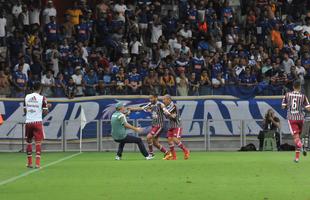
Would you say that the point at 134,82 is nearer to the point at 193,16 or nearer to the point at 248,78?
the point at 248,78

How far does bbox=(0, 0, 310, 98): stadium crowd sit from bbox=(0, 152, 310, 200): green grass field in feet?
34.6

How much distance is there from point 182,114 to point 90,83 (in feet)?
13.5

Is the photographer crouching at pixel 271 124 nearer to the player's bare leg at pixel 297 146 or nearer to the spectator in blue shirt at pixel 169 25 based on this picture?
the spectator in blue shirt at pixel 169 25

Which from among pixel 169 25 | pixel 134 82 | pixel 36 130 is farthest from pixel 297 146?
pixel 169 25

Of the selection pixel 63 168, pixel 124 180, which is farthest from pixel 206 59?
pixel 124 180

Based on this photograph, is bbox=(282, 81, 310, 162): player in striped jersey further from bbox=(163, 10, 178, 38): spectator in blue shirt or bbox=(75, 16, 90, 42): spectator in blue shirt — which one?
bbox=(75, 16, 90, 42): spectator in blue shirt

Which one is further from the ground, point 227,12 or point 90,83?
point 227,12

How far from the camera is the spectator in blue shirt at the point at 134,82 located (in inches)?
1257

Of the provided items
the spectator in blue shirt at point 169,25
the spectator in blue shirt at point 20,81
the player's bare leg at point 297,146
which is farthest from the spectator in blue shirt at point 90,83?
the player's bare leg at point 297,146

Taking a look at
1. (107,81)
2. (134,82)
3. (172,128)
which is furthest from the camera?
(107,81)

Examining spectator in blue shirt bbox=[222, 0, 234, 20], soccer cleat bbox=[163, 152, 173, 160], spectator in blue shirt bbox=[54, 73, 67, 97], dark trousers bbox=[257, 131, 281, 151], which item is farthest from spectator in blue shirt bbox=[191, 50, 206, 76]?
soccer cleat bbox=[163, 152, 173, 160]

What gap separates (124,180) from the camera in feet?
52.3

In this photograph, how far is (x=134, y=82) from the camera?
31938 millimetres

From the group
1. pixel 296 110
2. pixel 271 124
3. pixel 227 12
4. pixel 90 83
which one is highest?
pixel 227 12
